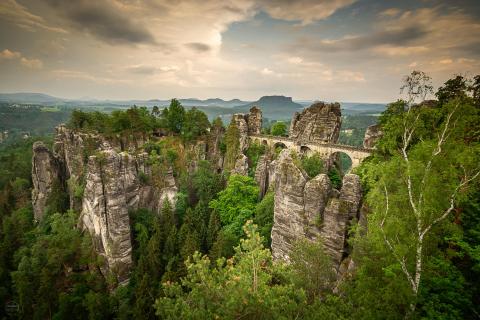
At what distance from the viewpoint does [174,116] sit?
151 feet

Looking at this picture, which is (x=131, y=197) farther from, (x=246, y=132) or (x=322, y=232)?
(x=322, y=232)

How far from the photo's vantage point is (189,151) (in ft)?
148

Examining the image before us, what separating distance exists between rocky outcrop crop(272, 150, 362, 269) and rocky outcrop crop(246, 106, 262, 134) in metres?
25.0

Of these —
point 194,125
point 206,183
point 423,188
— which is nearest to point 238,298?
point 423,188

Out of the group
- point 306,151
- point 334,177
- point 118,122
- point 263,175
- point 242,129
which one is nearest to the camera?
point 334,177

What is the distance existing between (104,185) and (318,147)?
3232cm

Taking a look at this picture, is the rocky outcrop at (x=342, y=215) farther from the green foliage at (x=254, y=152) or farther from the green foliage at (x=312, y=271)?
the green foliage at (x=254, y=152)

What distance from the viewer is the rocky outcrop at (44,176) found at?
1757 inches

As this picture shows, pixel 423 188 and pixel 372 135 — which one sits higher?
pixel 372 135

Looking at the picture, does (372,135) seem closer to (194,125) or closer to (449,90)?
(449,90)

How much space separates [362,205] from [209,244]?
20110mm

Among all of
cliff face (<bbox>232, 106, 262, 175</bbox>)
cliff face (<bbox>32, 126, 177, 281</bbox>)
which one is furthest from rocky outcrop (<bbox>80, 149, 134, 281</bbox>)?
cliff face (<bbox>232, 106, 262, 175</bbox>)

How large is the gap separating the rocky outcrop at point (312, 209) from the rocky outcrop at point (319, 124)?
17.6 metres

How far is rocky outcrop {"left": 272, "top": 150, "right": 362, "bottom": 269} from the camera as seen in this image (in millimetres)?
21484
